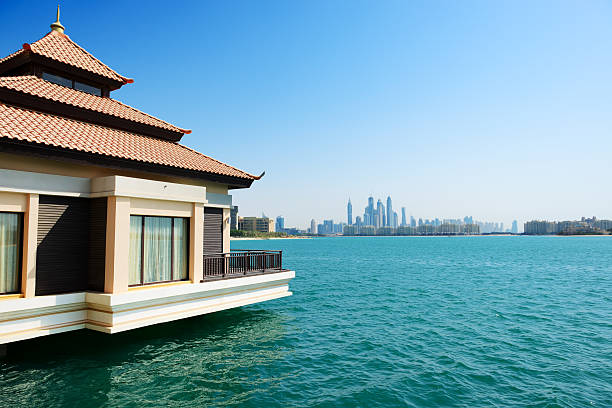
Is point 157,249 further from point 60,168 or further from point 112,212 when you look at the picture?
point 60,168

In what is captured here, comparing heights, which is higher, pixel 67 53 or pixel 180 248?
pixel 67 53

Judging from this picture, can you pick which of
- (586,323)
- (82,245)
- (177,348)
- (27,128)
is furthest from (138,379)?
(586,323)

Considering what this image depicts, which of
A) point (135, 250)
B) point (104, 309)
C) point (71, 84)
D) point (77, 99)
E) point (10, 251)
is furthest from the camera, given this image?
point (71, 84)

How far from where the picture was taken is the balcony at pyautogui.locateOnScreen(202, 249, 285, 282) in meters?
15.7

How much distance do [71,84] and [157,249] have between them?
963 centimetres

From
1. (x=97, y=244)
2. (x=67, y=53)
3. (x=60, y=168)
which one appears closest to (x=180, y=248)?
(x=97, y=244)

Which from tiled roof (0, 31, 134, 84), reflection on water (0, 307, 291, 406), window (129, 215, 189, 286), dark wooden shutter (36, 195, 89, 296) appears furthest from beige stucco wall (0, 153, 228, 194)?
tiled roof (0, 31, 134, 84)

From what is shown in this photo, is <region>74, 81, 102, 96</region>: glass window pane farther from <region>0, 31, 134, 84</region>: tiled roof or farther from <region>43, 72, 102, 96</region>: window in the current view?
<region>0, 31, 134, 84</region>: tiled roof

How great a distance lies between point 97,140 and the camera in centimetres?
1345

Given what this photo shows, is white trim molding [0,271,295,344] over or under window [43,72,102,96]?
under

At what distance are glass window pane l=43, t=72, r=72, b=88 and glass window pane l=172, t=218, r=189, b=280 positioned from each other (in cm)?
889

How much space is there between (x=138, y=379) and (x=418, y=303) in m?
18.5

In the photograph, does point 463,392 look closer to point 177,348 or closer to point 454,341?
point 454,341

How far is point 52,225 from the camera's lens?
1165cm
